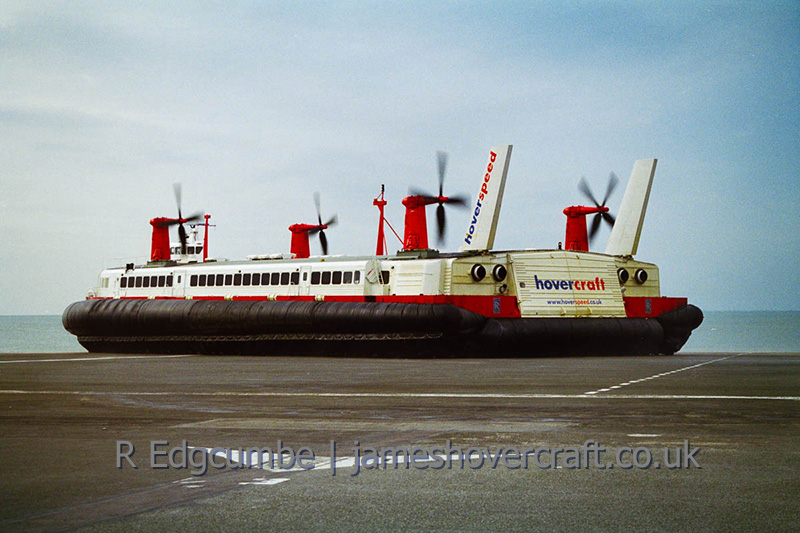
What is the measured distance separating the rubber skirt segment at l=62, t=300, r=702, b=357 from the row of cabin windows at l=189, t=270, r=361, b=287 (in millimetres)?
1621

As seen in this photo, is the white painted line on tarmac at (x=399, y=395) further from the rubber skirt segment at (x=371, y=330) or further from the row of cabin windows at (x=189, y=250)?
the row of cabin windows at (x=189, y=250)

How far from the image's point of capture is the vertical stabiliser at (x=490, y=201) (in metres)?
29.1

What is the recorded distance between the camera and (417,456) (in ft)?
22.5

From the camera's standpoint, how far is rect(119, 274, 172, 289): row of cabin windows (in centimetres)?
3644

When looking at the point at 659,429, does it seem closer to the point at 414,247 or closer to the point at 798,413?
the point at 798,413

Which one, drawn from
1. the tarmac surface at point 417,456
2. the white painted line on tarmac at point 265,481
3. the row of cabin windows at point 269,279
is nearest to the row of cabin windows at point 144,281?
the row of cabin windows at point 269,279

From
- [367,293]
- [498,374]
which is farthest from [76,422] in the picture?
[367,293]

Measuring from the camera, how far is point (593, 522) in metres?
4.72

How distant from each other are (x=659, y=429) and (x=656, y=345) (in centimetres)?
2192

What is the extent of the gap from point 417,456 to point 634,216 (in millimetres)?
27398

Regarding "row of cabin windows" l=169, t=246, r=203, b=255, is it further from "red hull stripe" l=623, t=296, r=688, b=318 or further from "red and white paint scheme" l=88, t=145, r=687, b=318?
"red hull stripe" l=623, t=296, r=688, b=318

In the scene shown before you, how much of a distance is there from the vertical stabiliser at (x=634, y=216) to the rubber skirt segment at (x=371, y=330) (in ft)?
10.6

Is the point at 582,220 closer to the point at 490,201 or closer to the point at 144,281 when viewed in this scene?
the point at 490,201

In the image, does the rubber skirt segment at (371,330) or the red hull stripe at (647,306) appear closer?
the rubber skirt segment at (371,330)
